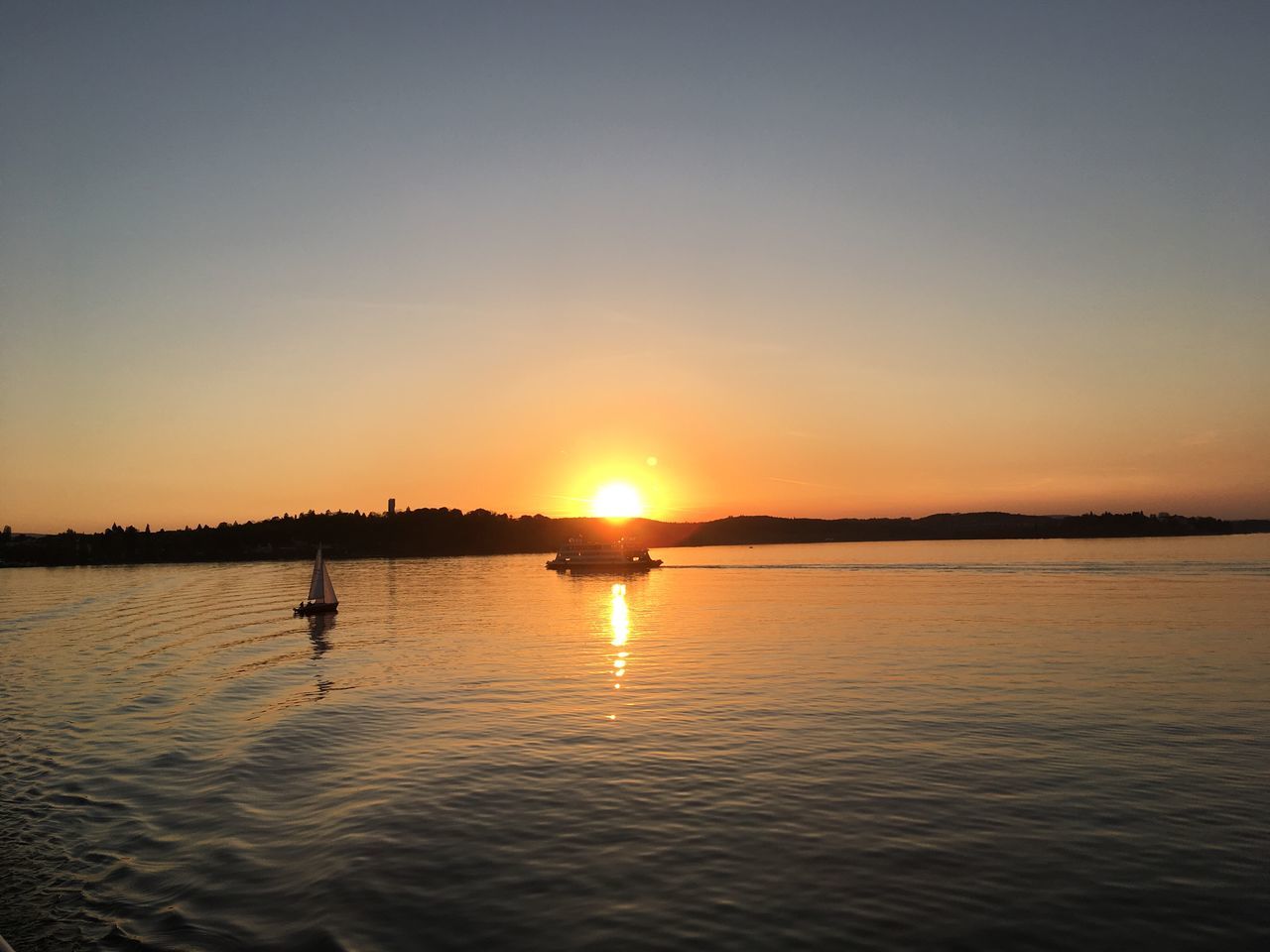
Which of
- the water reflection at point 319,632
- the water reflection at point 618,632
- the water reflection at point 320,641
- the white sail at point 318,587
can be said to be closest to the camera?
the water reflection at point 320,641

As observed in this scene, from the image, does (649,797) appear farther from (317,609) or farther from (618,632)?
(317,609)

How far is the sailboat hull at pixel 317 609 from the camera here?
3258 inches

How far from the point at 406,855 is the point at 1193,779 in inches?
834

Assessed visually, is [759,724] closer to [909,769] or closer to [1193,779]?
[909,769]

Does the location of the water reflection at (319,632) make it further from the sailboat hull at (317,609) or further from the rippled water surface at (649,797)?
the rippled water surface at (649,797)

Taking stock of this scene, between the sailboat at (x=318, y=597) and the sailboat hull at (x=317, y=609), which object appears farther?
the sailboat at (x=318, y=597)

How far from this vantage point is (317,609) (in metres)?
83.9

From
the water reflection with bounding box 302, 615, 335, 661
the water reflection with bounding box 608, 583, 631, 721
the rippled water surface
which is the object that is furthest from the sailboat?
the water reflection with bounding box 608, 583, 631, 721

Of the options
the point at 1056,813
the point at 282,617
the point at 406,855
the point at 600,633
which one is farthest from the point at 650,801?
the point at 282,617

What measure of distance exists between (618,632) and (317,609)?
3465cm

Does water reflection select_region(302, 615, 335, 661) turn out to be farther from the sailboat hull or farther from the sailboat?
the sailboat

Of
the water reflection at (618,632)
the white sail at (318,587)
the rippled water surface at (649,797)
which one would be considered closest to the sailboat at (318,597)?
the white sail at (318,587)

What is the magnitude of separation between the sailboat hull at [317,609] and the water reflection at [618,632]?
30.0 meters

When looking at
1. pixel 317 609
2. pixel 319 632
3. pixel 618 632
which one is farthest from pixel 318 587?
pixel 618 632
